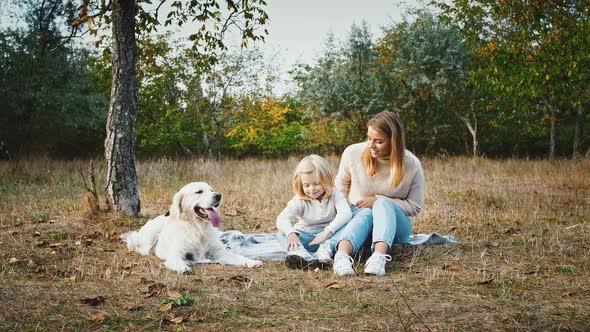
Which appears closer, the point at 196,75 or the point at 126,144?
the point at 126,144

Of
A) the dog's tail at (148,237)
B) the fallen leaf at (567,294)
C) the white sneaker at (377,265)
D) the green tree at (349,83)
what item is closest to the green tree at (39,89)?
the green tree at (349,83)

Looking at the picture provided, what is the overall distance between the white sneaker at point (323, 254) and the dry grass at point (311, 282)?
0.14 meters

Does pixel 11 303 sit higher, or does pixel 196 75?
pixel 196 75

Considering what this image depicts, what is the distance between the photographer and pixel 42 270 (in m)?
4.14

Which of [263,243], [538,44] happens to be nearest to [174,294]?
[263,243]

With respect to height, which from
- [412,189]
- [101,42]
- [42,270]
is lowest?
[42,270]

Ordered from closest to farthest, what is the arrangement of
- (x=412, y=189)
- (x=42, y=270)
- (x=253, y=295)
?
(x=253, y=295), (x=42, y=270), (x=412, y=189)

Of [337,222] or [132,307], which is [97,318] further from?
[337,222]

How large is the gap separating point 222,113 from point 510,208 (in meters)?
13.1

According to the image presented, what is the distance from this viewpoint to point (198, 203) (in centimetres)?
445

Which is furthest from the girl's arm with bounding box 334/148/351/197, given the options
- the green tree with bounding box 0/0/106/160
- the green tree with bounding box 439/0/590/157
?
the green tree with bounding box 0/0/106/160

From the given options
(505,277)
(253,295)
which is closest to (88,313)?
(253,295)

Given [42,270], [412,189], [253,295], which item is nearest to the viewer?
[253,295]

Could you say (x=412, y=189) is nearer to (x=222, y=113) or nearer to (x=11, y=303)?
(x=11, y=303)
